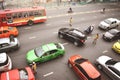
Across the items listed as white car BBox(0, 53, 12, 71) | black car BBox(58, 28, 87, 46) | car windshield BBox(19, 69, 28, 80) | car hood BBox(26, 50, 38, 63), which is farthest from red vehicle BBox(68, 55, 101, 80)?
white car BBox(0, 53, 12, 71)

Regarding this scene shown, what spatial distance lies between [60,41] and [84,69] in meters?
7.25

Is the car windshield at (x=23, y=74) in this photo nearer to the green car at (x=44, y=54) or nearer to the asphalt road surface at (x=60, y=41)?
the asphalt road surface at (x=60, y=41)

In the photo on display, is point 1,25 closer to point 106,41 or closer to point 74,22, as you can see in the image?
point 74,22

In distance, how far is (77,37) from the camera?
19.6 meters

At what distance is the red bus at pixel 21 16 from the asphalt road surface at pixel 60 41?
2.91ft

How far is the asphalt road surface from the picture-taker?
50.8 ft

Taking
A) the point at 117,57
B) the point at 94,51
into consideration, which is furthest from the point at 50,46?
the point at 117,57

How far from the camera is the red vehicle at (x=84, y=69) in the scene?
539 inches

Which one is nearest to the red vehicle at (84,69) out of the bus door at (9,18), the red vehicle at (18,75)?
the red vehicle at (18,75)

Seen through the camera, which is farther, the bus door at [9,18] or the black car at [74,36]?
the bus door at [9,18]

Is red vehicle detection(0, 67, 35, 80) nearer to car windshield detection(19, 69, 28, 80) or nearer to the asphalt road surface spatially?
car windshield detection(19, 69, 28, 80)

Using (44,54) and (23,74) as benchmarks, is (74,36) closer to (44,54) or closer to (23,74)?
(44,54)

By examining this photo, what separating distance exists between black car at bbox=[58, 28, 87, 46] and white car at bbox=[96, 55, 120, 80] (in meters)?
4.18

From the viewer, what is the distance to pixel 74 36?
19812 millimetres
